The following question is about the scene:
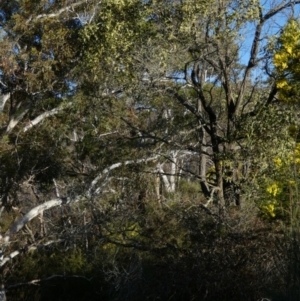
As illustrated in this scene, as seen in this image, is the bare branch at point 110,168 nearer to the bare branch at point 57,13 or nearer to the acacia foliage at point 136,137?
the acacia foliage at point 136,137

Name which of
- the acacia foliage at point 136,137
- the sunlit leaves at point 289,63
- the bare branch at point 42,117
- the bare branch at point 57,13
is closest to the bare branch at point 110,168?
the acacia foliage at point 136,137

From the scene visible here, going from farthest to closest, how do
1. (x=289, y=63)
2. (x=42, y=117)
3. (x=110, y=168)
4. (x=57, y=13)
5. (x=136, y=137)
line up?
1. (x=42, y=117)
2. (x=57, y=13)
3. (x=110, y=168)
4. (x=136, y=137)
5. (x=289, y=63)

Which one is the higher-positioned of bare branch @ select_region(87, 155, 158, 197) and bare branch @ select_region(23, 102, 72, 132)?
bare branch @ select_region(23, 102, 72, 132)

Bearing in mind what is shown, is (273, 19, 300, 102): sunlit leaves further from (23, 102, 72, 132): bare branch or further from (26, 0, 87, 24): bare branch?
(23, 102, 72, 132): bare branch

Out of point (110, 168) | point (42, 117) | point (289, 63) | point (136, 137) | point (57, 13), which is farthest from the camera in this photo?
point (42, 117)

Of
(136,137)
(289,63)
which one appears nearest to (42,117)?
(136,137)

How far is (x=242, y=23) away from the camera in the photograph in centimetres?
1182

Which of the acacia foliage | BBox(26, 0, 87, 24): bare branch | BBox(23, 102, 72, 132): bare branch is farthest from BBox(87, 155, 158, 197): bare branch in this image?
BBox(26, 0, 87, 24): bare branch

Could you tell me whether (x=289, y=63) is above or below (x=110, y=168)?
above

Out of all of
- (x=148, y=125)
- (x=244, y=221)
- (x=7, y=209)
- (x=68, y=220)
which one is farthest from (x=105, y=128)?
(x=244, y=221)

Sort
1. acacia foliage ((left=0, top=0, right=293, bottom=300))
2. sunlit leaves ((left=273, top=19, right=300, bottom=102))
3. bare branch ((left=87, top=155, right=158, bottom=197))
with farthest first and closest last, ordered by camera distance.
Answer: bare branch ((left=87, top=155, right=158, bottom=197)), acacia foliage ((left=0, top=0, right=293, bottom=300)), sunlit leaves ((left=273, top=19, right=300, bottom=102))

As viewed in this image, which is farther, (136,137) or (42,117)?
(42,117)

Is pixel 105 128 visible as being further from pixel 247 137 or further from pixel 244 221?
pixel 244 221

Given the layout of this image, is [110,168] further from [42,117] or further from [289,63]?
[289,63]
